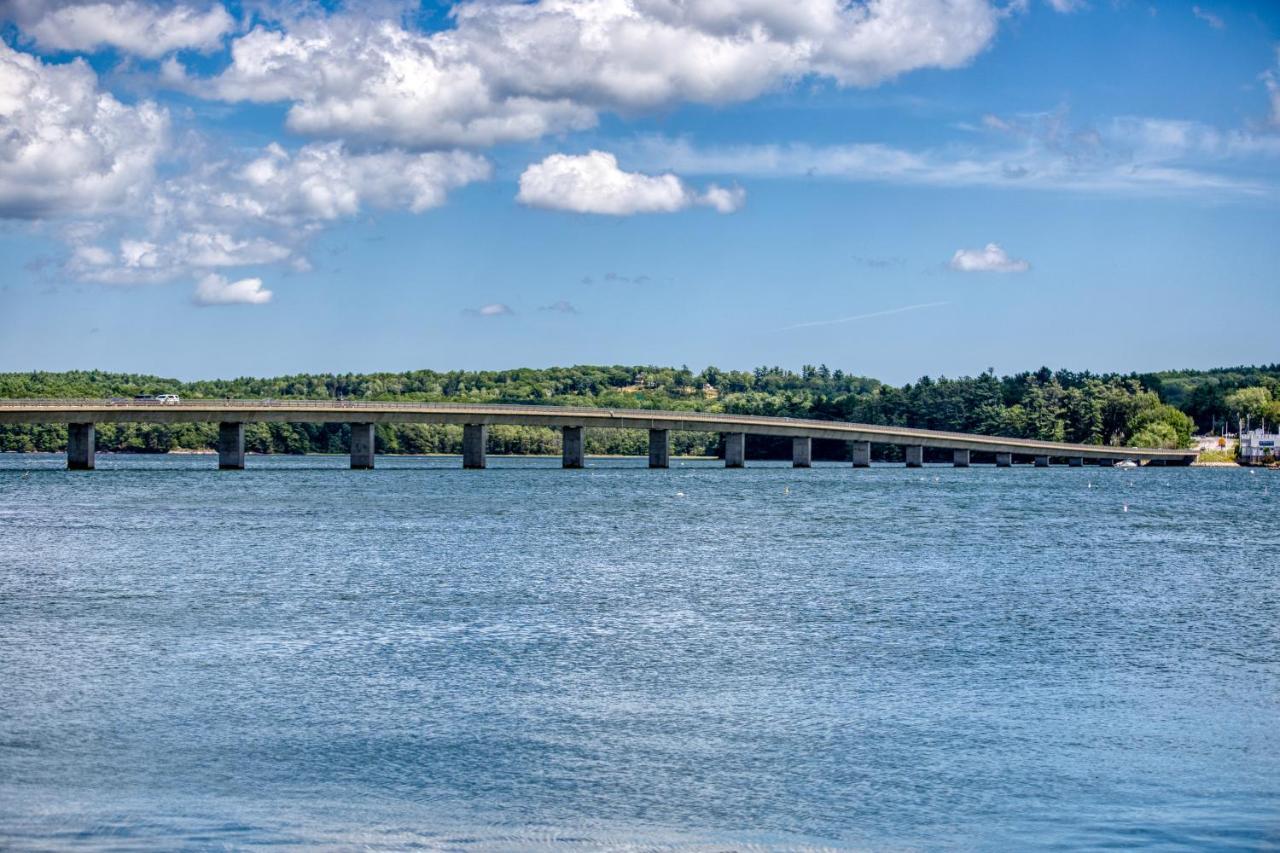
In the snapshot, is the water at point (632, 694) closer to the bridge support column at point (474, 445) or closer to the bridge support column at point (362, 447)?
the bridge support column at point (362, 447)

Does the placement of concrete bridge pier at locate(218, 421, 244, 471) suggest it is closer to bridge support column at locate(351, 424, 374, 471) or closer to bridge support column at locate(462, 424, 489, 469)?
bridge support column at locate(351, 424, 374, 471)

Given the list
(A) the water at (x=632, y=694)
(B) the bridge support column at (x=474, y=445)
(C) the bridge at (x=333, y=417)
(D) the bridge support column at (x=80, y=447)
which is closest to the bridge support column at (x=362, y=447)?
(C) the bridge at (x=333, y=417)

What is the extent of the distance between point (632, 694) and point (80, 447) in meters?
143

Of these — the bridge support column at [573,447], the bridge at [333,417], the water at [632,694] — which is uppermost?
the bridge at [333,417]

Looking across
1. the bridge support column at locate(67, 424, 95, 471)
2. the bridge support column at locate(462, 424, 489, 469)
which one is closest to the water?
the bridge support column at locate(67, 424, 95, 471)

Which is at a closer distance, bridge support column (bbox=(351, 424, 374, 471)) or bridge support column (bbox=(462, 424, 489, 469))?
bridge support column (bbox=(351, 424, 374, 471))

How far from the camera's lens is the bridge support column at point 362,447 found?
180750 millimetres

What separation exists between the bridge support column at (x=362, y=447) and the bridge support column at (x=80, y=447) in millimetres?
30696

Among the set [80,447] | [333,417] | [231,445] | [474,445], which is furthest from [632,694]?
[474,445]

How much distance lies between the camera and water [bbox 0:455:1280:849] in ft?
78.6

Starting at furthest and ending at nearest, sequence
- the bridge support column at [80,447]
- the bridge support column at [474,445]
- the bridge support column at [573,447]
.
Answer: the bridge support column at [573,447] < the bridge support column at [474,445] < the bridge support column at [80,447]

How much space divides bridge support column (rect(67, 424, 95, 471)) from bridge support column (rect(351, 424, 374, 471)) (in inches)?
1209

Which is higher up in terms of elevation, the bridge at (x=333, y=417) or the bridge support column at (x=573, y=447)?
the bridge at (x=333, y=417)

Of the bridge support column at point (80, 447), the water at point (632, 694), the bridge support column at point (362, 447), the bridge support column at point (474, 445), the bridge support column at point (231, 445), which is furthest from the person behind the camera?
the bridge support column at point (474, 445)
